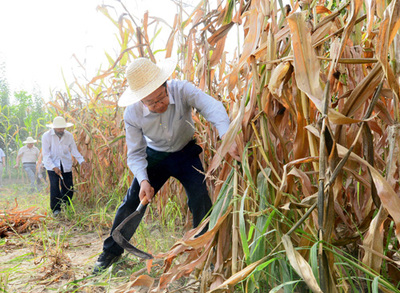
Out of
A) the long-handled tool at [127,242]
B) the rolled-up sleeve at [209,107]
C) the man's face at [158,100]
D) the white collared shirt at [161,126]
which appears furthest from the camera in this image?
the white collared shirt at [161,126]

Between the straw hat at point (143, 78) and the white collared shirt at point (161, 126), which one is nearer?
the straw hat at point (143, 78)

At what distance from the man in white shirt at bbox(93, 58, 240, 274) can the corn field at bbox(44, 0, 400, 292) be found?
43 centimetres

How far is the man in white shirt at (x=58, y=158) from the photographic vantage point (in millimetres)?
4227

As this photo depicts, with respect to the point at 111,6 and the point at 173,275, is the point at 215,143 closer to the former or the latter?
the point at 173,275

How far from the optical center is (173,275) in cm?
120

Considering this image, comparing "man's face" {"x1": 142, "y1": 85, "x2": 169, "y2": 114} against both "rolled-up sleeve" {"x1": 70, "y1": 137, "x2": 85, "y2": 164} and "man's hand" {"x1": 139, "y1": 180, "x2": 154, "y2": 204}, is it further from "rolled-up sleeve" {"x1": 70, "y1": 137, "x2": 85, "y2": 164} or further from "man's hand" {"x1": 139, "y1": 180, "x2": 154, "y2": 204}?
"rolled-up sleeve" {"x1": 70, "y1": 137, "x2": 85, "y2": 164}

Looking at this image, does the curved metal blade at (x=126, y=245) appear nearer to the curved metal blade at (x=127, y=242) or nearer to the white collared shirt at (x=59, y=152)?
the curved metal blade at (x=127, y=242)

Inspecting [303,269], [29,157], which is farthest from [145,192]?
[29,157]

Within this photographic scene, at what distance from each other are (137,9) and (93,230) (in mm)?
2068

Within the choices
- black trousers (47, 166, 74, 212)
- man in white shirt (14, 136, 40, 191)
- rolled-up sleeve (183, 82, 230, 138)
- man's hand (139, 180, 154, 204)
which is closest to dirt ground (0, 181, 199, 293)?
man's hand (139, 180, 154, 204)

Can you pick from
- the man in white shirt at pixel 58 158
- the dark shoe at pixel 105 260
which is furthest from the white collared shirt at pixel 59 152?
the dark shoe at pixel 105 260

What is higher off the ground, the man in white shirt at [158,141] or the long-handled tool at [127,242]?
the man in white shirt at [158,141]

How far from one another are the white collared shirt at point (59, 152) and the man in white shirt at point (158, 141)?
7.83 ft

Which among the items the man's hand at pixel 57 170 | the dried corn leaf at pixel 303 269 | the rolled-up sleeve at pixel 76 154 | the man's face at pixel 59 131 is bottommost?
the man's hand at pixel 57 170
